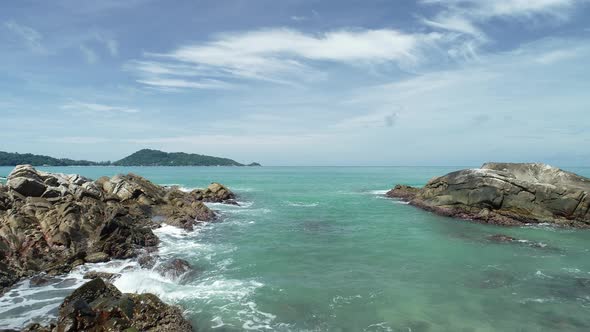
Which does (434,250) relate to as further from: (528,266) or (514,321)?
(514,321)

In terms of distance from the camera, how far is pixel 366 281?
19.4 m

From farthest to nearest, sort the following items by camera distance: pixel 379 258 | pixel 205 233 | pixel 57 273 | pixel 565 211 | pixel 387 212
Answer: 1. pixel 387 212
2. pixel 565 211
3. pixel 205 233
4. pixel 379 258
5. pixel 57 273

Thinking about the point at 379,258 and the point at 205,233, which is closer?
the point at 379,258

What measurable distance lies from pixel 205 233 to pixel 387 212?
2331 cm

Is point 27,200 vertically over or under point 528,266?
over

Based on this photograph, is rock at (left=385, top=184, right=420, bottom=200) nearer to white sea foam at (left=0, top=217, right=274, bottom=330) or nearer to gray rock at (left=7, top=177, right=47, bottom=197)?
white sea foam at (left=0, top=217, right=274, bottom=330)

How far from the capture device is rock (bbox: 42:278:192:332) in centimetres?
1230

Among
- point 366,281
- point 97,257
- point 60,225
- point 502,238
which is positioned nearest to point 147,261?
point 97,257

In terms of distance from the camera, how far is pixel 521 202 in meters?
38.9

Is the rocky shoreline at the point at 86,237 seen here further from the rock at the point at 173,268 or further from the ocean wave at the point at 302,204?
the ocean wave at the point at 302,204

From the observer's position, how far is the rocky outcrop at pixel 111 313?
12297 mm

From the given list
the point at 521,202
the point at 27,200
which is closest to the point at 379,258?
the point at 521,202

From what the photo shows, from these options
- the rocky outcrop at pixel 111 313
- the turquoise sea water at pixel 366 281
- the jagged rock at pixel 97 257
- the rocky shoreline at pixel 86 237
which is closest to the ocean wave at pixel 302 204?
the rocky shoreline at pixel 86 237

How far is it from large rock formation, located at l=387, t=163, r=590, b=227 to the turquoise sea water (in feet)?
13.4
